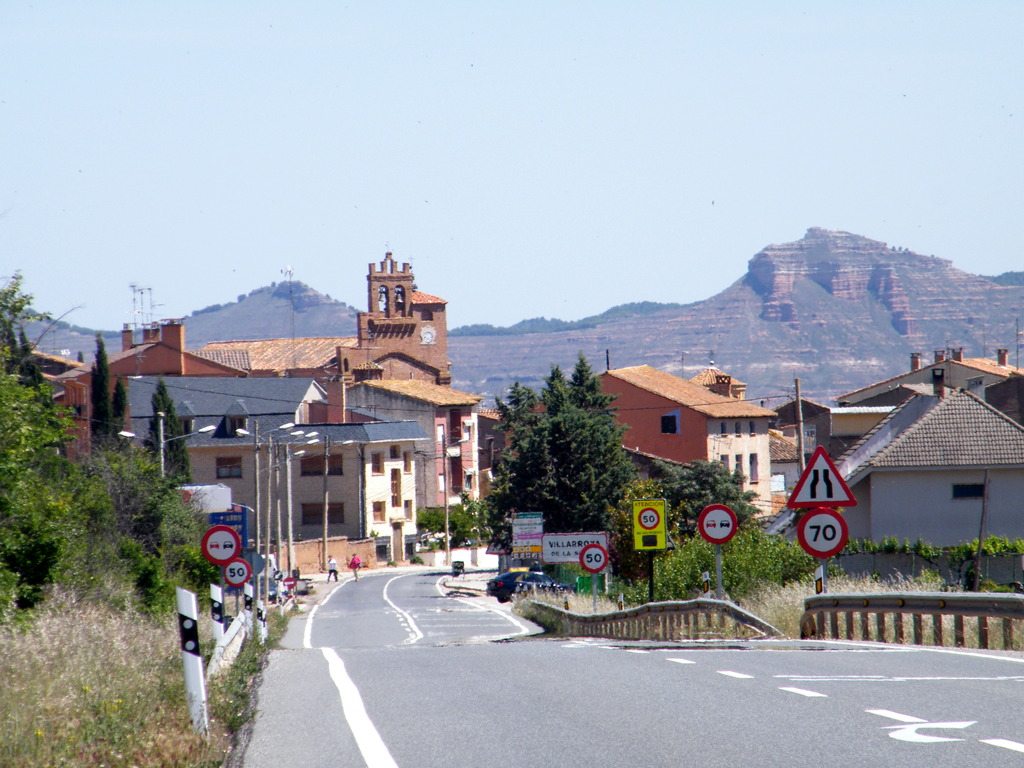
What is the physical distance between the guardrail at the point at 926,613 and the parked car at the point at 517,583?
30.9 m

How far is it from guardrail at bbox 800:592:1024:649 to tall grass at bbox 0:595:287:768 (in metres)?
7.89

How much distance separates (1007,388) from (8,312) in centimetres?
5420

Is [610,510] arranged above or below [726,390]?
below

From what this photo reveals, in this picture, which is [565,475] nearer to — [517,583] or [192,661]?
[517,583]

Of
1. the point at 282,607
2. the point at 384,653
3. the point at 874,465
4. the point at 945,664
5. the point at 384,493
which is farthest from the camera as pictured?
the point at 384,493

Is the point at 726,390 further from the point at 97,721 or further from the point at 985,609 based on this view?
the point at 97,721

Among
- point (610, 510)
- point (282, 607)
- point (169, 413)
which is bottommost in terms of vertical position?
point (282, 607)

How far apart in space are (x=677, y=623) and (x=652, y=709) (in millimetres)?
13162

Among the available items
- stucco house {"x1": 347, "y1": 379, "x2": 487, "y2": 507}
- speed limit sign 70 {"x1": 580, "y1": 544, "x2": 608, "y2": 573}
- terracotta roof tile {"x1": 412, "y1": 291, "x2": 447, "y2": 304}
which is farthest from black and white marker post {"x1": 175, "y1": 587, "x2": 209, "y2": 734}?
terracotta roof tile {"x1": 412, "y1": 291, "x2": 447, "y2": 304}

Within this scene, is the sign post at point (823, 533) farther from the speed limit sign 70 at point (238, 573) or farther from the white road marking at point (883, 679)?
the speed limit sign 70 at point (238, 573)

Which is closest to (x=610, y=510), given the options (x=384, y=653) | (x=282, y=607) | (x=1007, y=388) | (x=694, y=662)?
(x=282, y=607)

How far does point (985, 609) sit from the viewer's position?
1381cm

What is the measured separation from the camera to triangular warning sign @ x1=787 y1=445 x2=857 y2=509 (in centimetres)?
1474

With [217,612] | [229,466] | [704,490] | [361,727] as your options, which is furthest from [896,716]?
[229,466]
